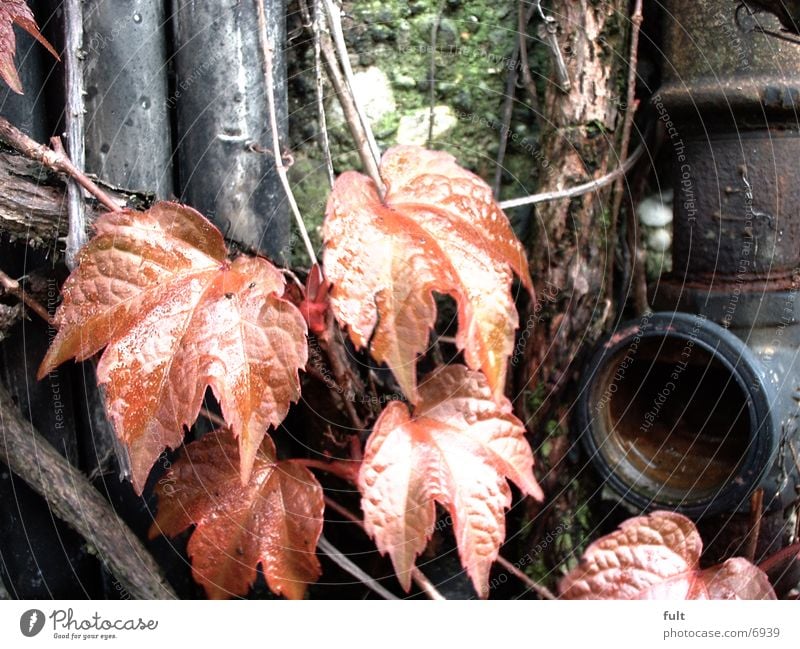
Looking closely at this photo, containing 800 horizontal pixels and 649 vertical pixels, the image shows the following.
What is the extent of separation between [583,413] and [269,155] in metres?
0.47

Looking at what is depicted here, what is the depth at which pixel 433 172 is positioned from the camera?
2.31 feet

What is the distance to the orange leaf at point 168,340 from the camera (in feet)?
2.10

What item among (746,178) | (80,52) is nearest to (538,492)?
(746,178)

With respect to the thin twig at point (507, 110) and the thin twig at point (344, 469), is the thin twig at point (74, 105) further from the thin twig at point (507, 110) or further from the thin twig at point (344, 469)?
the thin twig at point (507, 110)

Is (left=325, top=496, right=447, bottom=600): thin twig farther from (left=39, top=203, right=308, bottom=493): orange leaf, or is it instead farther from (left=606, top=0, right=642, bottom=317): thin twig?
(left=606, top=0, right=642, bottom=317): thin twig

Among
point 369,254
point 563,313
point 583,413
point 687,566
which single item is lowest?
point 687,566

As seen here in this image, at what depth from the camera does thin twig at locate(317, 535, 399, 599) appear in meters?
0.84

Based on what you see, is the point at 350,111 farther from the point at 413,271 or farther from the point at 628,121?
the point at 628,121

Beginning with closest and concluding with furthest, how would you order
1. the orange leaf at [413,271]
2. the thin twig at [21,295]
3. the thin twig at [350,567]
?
the orange leaf at [413,271]
the thin twig at [21,295]
the thin twig at [350,567]

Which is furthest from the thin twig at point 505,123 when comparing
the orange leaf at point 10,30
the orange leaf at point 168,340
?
the orange leaf at point 10,30

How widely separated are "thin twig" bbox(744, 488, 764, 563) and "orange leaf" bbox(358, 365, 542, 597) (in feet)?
0.89

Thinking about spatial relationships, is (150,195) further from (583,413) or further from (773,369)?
(773,369)

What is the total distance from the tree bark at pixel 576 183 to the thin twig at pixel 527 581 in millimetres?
205

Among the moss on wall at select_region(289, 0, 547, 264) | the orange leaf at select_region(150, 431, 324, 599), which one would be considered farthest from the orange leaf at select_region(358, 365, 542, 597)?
the moss on wall at select_region(289, 0, 547, 264)
